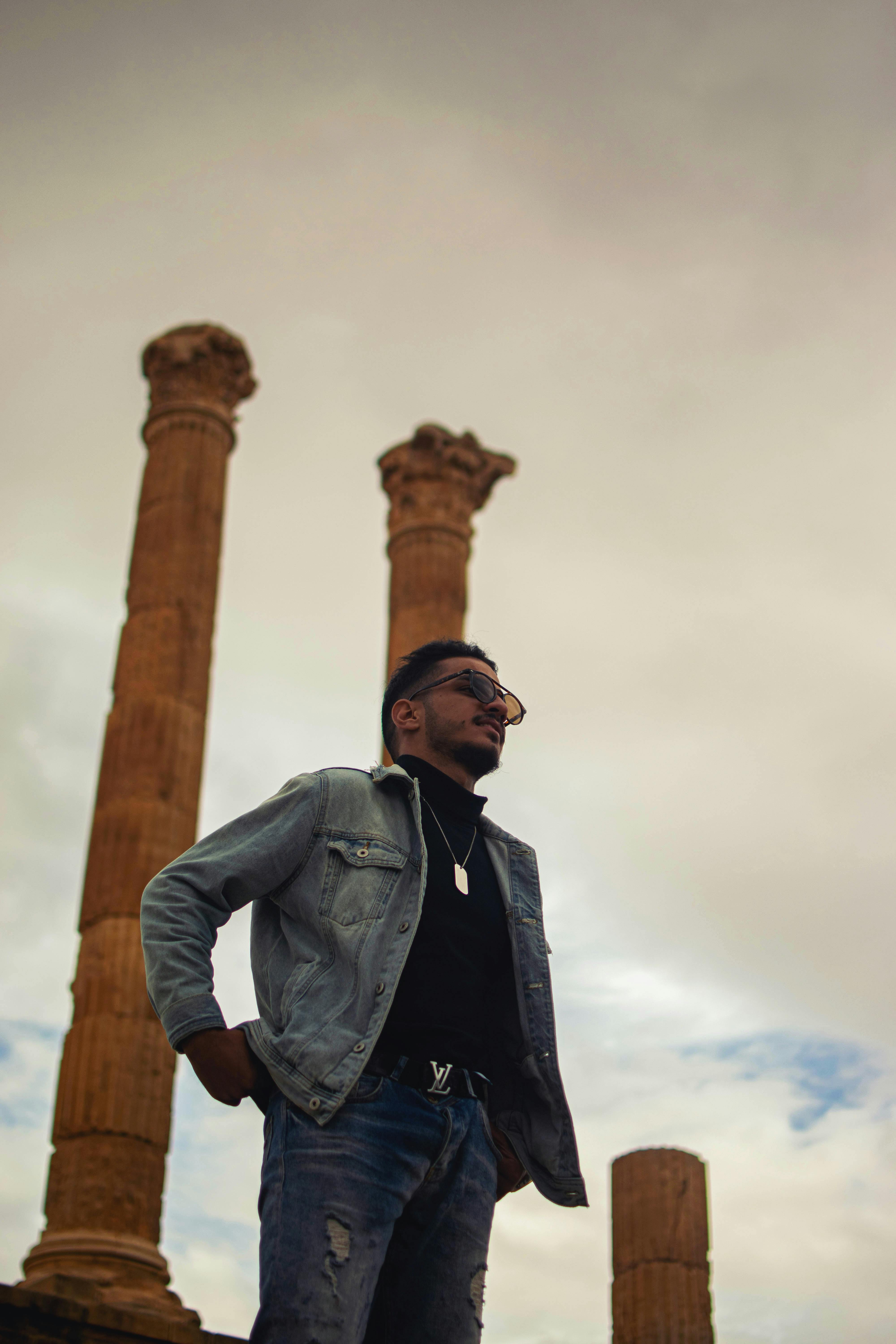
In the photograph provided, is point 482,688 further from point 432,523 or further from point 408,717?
point 432,523

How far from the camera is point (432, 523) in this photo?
19031 millimetres

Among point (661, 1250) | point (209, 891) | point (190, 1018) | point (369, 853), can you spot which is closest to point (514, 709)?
point (369, 853)

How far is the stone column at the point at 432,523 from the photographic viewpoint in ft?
60.2

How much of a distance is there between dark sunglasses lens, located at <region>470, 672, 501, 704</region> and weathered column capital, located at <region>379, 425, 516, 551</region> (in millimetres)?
15375

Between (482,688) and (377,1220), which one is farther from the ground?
(482,688)

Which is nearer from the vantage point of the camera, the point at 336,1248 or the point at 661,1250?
the point at 336,1248

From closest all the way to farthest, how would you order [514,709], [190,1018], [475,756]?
[190,1018] < [475,756] < [514,709]

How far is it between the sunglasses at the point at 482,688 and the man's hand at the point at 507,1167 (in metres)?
1.03

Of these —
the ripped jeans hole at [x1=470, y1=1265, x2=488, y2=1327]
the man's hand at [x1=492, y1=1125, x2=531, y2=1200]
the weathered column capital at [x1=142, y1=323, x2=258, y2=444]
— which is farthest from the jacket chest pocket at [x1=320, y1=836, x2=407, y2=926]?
the weathered column capital at [x1=142, y1=323, x2=258, y2=444]

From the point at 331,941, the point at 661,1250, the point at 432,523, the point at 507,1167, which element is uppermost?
the point at 432,523

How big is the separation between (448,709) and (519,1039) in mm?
850

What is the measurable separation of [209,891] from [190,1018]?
33 centimetres

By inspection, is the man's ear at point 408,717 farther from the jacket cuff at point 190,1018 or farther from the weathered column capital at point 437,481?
the weathered column capital at point 437,481

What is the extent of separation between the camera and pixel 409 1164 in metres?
2.96
